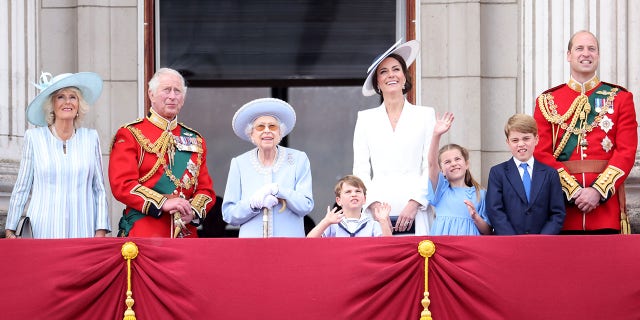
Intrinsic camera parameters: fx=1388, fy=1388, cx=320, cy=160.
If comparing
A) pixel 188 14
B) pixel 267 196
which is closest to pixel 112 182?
pixel 267 196

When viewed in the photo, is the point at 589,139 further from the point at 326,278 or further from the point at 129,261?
the point at 129,261

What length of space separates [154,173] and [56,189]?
24.5 inches

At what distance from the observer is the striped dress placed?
8.72m

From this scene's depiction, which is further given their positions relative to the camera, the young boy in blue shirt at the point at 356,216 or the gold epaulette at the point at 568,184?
the gold epaulette at the point at 568,184

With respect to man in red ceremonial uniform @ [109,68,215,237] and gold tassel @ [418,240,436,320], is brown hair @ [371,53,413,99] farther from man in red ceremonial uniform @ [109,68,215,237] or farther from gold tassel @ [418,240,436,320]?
gold tassel @ [418,240,436,320]

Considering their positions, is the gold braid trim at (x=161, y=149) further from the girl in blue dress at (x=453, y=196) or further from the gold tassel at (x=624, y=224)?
the gold tassel at (x=624, y=224)

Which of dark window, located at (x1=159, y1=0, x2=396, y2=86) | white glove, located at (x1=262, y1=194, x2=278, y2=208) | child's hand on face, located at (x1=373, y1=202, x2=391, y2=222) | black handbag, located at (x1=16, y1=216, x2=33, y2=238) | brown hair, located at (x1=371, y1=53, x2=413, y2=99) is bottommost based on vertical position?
black handbag, located at (x1=16, y1=216, x2=33, y2=238)

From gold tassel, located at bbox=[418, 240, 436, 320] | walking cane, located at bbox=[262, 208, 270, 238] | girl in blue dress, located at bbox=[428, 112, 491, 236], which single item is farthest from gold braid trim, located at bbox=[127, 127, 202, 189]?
gold tassel, located at bbox=[418, 240, 436, 320]

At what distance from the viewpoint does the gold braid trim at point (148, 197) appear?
28.3ft

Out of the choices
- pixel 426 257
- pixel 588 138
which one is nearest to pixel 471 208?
pixel 426 257

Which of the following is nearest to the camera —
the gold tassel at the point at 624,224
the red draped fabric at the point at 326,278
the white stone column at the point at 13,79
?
the red draped fabric at the point at 326,278

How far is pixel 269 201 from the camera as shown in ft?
28.1

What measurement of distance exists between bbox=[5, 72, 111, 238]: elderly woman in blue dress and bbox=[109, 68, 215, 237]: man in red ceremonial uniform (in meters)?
0.19

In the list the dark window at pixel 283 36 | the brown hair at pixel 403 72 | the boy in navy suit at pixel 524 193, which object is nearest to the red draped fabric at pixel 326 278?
the boy in navy suit at pixel 524 193
